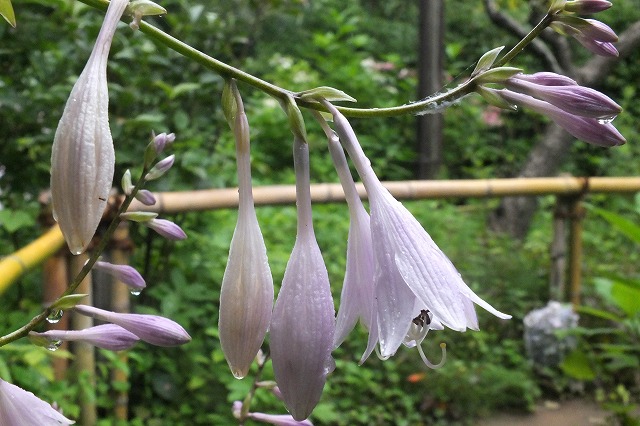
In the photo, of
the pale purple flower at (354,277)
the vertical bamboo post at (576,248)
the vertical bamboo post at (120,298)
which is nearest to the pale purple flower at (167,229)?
the pale purple flower at (354,277)

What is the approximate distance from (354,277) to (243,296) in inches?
3.7

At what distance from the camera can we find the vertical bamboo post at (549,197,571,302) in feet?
12.3

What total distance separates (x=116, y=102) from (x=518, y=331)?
8.23ft

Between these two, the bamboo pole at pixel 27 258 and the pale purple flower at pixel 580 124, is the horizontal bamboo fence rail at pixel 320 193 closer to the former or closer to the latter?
the bamboo pole at pixel 27 258

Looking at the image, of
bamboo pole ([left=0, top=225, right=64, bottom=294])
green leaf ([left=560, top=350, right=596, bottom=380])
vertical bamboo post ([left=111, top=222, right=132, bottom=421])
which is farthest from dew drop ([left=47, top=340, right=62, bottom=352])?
green leaf ([left=560, top=350, right=596, bottom=380])

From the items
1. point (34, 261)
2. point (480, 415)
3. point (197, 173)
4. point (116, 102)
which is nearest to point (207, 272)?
point (197, 173)

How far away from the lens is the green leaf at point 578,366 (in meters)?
3.08

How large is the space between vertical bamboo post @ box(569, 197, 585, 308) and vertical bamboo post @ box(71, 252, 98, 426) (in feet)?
8.22

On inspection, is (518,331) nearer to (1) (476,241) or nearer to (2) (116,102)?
(1) (476,241)

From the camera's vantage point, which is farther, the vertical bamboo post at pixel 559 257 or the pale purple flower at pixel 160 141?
the vertical bamboo post at pixel 559 257

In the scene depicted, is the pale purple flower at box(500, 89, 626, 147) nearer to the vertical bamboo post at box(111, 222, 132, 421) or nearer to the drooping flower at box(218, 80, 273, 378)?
the drooping flower at box(218, 80, 273, 378)

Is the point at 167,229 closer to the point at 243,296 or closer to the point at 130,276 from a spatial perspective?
the point at 130,276

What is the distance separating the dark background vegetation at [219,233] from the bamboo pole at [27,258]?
179 millimetres

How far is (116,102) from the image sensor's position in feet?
7.48
